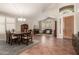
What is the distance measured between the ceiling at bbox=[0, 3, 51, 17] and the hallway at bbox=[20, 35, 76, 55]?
2.24 feet

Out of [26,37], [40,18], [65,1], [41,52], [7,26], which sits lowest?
[41,52]

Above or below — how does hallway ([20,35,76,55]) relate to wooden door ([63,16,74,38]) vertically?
below

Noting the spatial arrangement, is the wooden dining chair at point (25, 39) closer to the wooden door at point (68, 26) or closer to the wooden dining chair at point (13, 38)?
the wooden dining chair at point (13, 38)

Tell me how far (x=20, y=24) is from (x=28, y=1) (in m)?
0.61

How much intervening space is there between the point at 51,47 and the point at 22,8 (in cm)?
125

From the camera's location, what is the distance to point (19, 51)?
10.3 feet

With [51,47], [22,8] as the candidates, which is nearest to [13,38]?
[22,8]

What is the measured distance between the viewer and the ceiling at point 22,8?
3.12 meters

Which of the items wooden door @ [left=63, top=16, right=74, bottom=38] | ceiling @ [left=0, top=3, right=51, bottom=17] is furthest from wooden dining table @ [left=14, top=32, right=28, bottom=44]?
wooden door @ [left=63, top=16, right=74, bottom=38]

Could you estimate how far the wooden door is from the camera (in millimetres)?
3217

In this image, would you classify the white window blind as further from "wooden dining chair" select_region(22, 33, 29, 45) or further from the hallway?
the hallway

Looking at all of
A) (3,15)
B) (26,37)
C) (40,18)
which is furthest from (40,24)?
(3,15)

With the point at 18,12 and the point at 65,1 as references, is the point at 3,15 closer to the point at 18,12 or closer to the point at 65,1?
the point at 18,12

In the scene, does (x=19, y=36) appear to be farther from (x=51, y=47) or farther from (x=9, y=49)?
(x=51, y=47)
